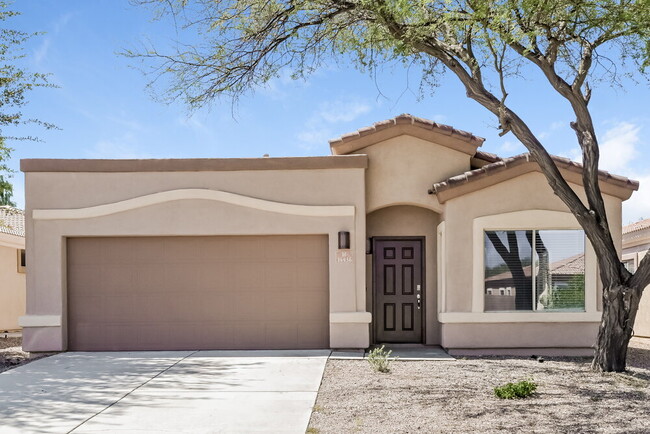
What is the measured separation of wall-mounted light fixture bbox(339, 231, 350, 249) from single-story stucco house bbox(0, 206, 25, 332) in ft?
36.5

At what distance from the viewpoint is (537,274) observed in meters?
12.7

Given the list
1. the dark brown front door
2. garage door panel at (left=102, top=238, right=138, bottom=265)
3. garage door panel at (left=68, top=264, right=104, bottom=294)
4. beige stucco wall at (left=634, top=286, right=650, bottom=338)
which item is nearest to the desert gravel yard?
the dark brown front door

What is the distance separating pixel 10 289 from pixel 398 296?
1205 centimetres

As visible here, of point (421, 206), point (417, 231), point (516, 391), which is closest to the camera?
point (516, 391)

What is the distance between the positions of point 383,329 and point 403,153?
3680mm

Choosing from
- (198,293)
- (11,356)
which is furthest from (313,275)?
(11,356)

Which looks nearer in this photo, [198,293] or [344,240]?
[344,240]

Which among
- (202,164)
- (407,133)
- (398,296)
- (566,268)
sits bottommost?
(398,296)

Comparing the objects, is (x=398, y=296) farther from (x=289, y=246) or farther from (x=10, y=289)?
(x=10, y=289)

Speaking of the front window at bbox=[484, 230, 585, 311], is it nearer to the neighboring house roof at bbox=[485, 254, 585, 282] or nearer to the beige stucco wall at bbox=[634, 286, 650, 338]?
the neighboring house roof at bbox=[485, 254, 585, 282]

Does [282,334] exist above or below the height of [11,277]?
below

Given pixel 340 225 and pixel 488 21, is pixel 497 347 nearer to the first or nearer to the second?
pixel 340 225

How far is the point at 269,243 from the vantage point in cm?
1333

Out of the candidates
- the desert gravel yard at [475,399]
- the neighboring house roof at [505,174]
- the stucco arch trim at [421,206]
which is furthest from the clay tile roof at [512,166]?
the desert gravel yard at [475,399]
